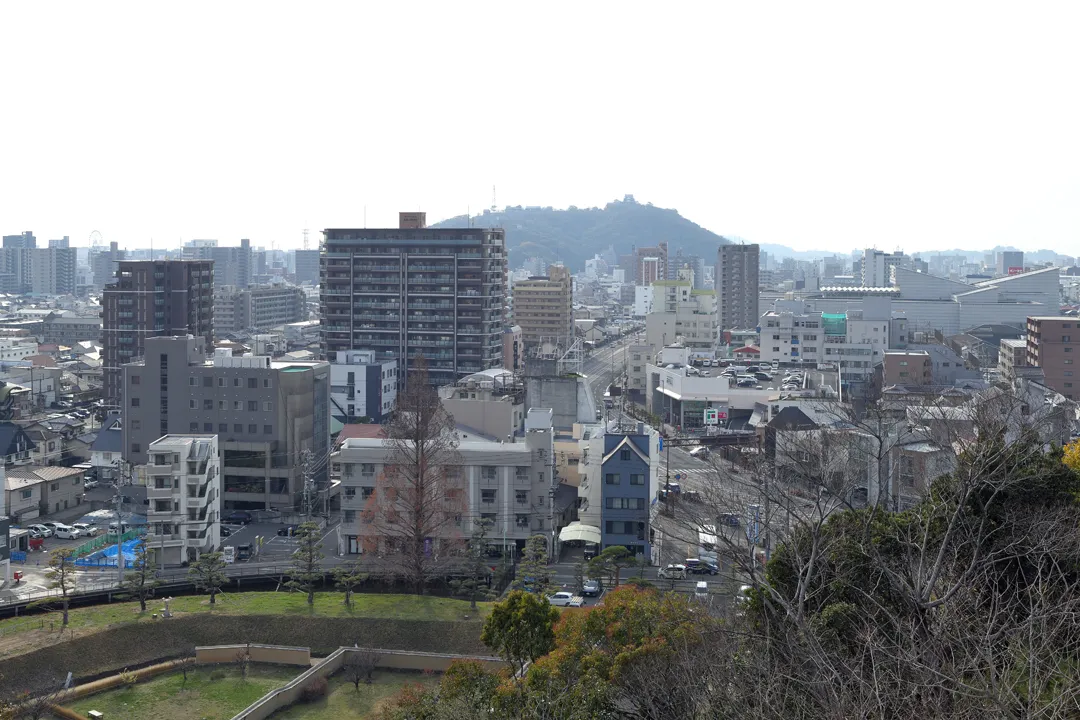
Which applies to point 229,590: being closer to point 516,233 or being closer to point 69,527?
point 69,527

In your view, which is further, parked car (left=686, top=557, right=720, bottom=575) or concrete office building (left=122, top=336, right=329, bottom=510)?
concrete office building (left=122, top=336, right=329, bottom=510)

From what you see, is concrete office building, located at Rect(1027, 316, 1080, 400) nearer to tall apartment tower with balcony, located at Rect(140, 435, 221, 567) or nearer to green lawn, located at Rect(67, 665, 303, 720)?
tall apartment tower with balcony, located at Rect(140, 435, 221, 567)

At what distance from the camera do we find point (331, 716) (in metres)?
8.67

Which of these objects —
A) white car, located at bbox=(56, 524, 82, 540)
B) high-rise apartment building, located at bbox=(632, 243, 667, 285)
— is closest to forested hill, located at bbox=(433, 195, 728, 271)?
high-rise apartment building, located at bbox=(632, 243, 667, 285)

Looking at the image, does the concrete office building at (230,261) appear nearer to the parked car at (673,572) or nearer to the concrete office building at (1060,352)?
the concrete office building at (1060,352)

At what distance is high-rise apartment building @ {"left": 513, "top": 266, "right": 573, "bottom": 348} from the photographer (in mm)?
37375

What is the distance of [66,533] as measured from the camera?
14.2 metres

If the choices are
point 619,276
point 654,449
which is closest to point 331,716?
point 654,449

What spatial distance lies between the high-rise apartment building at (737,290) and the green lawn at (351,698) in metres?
34.0

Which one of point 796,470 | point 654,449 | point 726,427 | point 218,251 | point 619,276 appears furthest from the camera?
point 619,276

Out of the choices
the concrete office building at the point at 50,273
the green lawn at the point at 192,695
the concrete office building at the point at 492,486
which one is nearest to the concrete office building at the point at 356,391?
the concrete office building at the point at 492,486

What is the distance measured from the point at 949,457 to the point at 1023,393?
603cm

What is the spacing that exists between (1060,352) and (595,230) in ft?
296

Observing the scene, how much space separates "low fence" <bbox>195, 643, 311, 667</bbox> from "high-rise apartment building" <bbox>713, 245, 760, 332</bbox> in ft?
112
